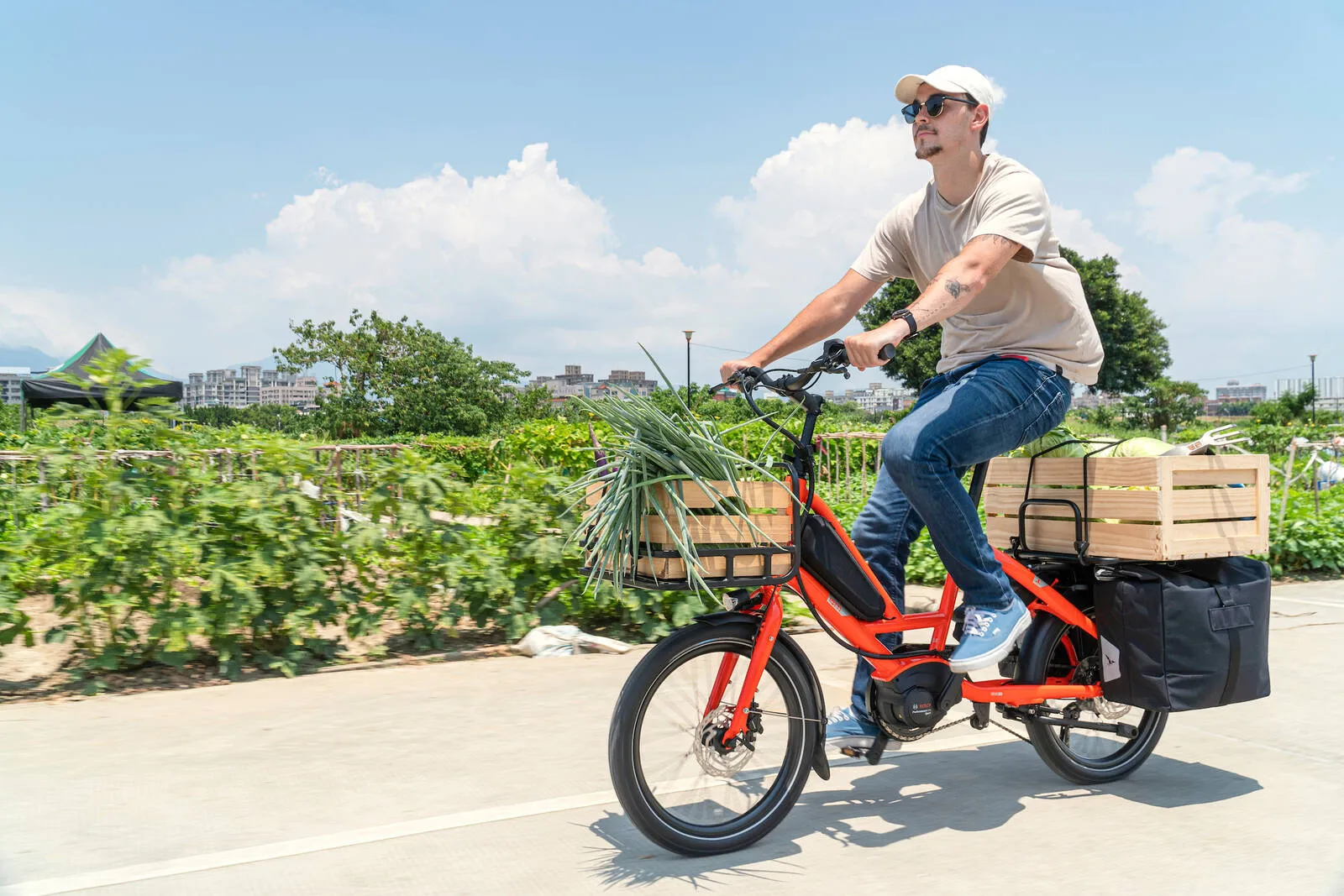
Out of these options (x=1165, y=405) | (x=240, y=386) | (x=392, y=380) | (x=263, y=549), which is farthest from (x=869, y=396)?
(x=240, y=386)

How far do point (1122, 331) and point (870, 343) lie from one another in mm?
61866

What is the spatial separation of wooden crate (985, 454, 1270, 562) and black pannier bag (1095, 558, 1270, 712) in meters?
0.10

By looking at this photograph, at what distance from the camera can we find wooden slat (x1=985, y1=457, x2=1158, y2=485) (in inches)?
133

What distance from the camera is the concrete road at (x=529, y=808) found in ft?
9.36

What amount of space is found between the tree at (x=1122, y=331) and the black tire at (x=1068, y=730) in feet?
192

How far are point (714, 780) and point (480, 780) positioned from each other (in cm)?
93

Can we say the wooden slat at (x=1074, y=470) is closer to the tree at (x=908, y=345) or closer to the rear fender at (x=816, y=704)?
the rear fender at (x=816, y=704)

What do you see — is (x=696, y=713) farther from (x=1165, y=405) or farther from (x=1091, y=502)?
(x=1165, y=405)

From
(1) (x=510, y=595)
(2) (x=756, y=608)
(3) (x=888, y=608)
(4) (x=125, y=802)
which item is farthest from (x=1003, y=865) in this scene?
(1) (x=510, y=595)

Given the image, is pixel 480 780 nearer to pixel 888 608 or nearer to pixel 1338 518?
pixel 888 608

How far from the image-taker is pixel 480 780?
3619 millimetres

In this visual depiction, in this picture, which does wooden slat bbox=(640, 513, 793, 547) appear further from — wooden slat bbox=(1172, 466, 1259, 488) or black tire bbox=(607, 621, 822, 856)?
wooden slat bbox=(1172, 466, 1259, 488)

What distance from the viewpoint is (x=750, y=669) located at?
3027mm

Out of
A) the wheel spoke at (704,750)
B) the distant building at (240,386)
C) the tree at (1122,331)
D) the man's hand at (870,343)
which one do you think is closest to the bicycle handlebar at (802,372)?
the man's hand at (870,343)
